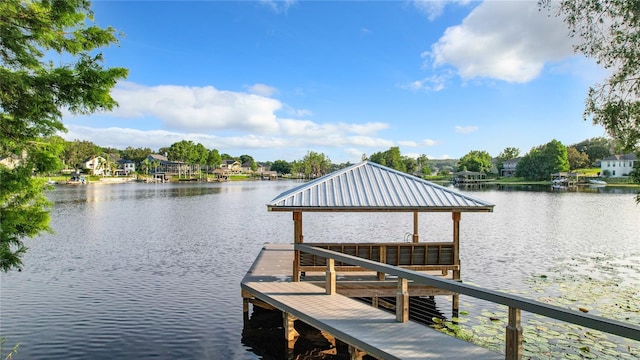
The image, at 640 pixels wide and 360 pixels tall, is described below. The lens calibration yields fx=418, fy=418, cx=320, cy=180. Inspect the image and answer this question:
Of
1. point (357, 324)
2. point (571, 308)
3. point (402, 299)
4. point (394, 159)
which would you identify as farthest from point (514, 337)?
point (394, 159)

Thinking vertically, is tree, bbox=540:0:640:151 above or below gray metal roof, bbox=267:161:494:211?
above

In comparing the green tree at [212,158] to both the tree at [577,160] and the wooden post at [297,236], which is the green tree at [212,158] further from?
the wooden post at [297,236]

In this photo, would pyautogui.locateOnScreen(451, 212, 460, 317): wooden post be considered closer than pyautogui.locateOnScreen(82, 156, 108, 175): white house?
Yes

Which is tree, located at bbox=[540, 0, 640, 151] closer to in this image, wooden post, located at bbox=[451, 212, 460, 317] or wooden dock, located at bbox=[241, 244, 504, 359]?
wooden post, located at bbox=[451, 212, 460, 317]

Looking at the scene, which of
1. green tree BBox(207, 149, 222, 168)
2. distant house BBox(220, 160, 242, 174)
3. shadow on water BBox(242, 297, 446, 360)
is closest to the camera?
shadow on water BBox(242, 297, 446, 360)

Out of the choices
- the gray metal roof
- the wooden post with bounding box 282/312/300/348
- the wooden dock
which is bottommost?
the wooden post with bounding box 282/312/300/348

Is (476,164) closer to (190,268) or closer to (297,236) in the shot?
(190,268)

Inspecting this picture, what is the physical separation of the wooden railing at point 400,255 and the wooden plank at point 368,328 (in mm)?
1159

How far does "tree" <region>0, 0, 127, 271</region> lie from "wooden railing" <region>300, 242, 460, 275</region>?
6119 millimetres

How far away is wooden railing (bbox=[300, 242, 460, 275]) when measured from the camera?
35.7 ft

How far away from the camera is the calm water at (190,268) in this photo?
10.0 metres

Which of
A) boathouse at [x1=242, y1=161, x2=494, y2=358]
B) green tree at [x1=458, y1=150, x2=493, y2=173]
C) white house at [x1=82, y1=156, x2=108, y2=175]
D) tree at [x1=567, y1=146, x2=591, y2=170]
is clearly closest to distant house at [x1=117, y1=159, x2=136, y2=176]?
white house at [x1=82, y1=156, x2=108, y2=175]

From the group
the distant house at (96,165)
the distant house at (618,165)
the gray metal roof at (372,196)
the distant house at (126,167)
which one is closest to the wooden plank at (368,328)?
the gray metal roof at (372,196)

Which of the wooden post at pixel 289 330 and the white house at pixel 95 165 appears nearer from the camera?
the wooden post at pixel 289 330
